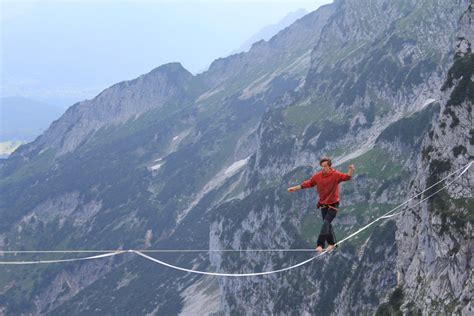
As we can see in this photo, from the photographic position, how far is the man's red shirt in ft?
106

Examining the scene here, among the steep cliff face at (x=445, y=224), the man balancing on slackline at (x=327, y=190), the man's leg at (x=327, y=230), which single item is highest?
the man balancing on slackline at (x=327, y=190)

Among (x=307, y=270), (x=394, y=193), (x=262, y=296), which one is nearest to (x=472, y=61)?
(x=394, y=193)

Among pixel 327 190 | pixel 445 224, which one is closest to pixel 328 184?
pixel 327 190

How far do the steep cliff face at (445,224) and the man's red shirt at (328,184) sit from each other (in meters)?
40.4

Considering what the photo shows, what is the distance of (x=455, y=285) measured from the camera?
7100 cm

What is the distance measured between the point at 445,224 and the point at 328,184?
5015 centimetres

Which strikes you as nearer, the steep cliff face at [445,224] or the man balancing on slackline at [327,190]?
the man balancing on slackline at [327,190]

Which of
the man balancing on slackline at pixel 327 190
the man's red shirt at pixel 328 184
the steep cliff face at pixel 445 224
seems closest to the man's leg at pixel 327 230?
the man balancing on slackline at pixel 327 190

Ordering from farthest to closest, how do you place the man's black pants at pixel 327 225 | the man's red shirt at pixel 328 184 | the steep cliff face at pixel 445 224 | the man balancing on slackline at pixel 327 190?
1. the steep cliff face at pixel 445 224
2. the man's black pants at pixel 327 225
3. the man's red shirt at pixel 328 184
4. the man balancing on slackline at pixel 327 190

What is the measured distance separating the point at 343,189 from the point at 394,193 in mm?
26979

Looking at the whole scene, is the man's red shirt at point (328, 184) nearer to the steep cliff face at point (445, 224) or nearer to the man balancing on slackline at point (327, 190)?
the man balancing on slackline at point (327, 190)

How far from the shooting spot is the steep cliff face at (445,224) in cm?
7156

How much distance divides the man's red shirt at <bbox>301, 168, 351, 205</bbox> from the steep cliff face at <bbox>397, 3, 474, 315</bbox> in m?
40.4

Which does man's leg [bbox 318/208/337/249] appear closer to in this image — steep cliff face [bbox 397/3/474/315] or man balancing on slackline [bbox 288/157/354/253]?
man balancing on slackline [bbox 288/157/354/253]
